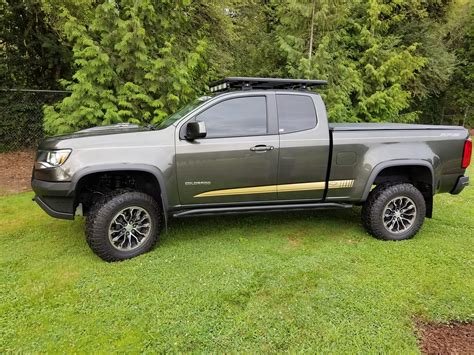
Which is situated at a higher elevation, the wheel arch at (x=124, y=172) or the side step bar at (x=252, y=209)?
the wheel arch at (x=124, y=172)

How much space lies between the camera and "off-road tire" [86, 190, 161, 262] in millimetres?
3756

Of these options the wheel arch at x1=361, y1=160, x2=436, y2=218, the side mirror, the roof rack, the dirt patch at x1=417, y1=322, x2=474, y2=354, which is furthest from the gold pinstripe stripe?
the dirt patch at x1=417, y1=322, x2=474, y2=354

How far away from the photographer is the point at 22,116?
32.9 ft

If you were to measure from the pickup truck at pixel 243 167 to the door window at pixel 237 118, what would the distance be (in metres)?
0.01

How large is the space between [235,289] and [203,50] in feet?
18.5

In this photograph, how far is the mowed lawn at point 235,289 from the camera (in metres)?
2.72

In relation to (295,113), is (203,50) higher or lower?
higher

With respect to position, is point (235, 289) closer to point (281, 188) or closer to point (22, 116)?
point (281, 188)

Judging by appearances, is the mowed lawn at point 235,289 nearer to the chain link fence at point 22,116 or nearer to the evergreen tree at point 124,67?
the evergreen tree at point 124,67

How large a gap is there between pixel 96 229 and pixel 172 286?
41.5 inches

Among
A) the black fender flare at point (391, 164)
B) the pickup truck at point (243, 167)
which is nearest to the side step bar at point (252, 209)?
the pickup truck at point (243, 167)

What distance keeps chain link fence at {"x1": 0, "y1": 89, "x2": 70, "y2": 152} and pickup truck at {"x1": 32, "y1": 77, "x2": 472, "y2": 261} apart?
698cm

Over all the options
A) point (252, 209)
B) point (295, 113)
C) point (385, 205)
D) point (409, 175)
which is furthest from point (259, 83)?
point (409, 175)

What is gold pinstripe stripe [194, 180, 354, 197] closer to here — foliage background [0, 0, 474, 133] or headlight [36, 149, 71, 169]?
headlight [36, 149, 71, 169]
